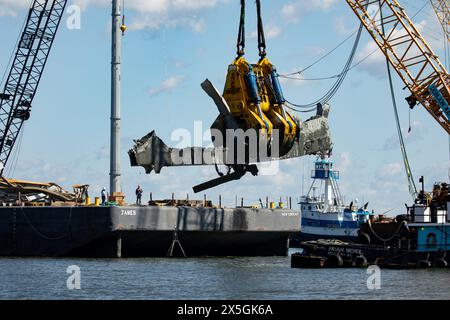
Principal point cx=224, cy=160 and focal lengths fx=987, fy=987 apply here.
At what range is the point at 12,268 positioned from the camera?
56.9m

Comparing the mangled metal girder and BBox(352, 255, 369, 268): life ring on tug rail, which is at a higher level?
the mangled metal girder

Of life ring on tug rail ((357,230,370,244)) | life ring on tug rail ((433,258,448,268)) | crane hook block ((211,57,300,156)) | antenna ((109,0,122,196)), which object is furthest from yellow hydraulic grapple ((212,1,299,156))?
antenna ((109,0,122,196))

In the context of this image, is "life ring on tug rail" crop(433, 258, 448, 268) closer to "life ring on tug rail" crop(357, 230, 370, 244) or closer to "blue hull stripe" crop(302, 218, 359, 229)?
"life ring on tug rail" crop(357, 230, 370, 244)

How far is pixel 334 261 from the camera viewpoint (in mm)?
59719

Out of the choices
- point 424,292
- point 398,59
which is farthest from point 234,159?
point 398,59

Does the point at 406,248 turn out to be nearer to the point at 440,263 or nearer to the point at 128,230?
the point at 440,263

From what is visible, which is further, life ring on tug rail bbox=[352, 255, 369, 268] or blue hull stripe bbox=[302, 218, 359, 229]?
blue hull stripe bbox=[302, 218, 359, 229]

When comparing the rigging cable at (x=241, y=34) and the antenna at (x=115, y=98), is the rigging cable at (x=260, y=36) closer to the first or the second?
the rigging cable at (x=241, y=34)

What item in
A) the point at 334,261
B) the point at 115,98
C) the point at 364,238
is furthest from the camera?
the point at 115,98

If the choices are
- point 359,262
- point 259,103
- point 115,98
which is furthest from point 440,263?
point 115,98

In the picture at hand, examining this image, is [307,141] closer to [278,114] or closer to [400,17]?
[278,114]

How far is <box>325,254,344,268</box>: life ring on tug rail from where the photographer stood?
196ft

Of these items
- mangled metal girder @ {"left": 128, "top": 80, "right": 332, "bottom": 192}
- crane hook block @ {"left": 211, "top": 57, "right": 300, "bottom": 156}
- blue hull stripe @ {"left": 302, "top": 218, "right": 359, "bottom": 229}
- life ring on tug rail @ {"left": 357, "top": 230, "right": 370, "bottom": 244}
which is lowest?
life ring on tug rail @ {"left": 357, "top": 230, "right": 370, "bottom": 244}
